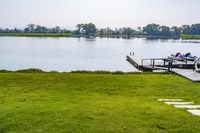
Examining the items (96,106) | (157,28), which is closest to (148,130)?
(96,106)

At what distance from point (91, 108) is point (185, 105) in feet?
7.83

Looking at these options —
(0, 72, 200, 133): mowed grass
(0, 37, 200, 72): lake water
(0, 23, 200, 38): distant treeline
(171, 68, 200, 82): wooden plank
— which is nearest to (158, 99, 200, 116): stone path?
(0, 72, 200, 133): mowed grass

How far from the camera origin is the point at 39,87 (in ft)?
Answer: 32.8

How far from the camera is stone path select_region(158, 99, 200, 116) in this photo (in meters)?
6.54

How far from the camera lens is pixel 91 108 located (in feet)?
21.6

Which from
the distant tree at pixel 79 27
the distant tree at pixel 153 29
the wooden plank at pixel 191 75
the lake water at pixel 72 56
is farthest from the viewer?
the distant tree at pixel 153 29

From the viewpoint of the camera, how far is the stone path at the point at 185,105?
6.54 metres

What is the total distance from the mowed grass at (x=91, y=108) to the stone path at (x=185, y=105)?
8.3 inches

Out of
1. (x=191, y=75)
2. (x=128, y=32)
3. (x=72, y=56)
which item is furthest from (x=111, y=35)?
(x=191, y=75)

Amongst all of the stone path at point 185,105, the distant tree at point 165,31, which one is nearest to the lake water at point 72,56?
the stone path at point 185,105

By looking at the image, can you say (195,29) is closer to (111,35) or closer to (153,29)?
(153,29)

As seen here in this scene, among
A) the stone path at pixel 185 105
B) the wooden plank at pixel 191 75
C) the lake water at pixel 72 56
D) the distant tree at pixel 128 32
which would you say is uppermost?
the distant tree at pixel 128 32

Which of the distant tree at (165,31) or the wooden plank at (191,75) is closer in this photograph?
the wooden plank at (191,75)

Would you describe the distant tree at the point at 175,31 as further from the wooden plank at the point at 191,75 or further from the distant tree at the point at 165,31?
the wooden plank at the point at 191,75
